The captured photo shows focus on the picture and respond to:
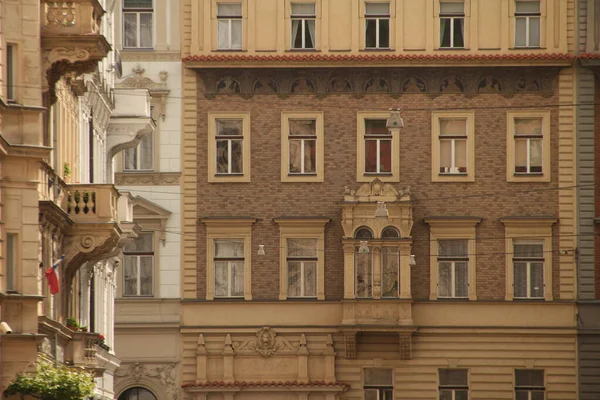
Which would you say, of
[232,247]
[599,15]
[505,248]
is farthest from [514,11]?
[232,247]

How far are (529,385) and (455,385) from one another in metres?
2.13

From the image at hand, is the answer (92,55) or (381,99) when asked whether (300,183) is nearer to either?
(381,99)

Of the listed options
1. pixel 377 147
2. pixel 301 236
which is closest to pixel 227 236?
Answer: pixel 301 236

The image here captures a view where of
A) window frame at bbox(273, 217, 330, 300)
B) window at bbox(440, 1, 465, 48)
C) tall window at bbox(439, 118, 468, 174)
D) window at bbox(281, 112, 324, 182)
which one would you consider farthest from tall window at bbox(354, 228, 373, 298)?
window at bbox(440, 1, 465, 48)

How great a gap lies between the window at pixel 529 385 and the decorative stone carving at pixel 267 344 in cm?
653

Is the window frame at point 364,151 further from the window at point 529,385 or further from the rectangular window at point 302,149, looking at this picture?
the window at point 529,385

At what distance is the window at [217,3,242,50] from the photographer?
56219 mm

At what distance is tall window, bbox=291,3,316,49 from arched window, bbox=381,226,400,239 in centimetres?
582

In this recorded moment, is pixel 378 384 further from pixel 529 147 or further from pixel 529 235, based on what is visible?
pixel 529 147

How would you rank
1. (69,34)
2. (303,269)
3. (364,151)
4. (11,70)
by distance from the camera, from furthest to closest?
(364,151)
(303,269)
(69,34)
(11,70)

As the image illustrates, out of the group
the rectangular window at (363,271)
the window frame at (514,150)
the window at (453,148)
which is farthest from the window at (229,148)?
the window frame at (514,150)

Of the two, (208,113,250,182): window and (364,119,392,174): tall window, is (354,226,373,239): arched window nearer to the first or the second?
(364,119,392,174): tall window

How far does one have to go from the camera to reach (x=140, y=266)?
56062 mm

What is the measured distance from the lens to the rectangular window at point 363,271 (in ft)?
181
